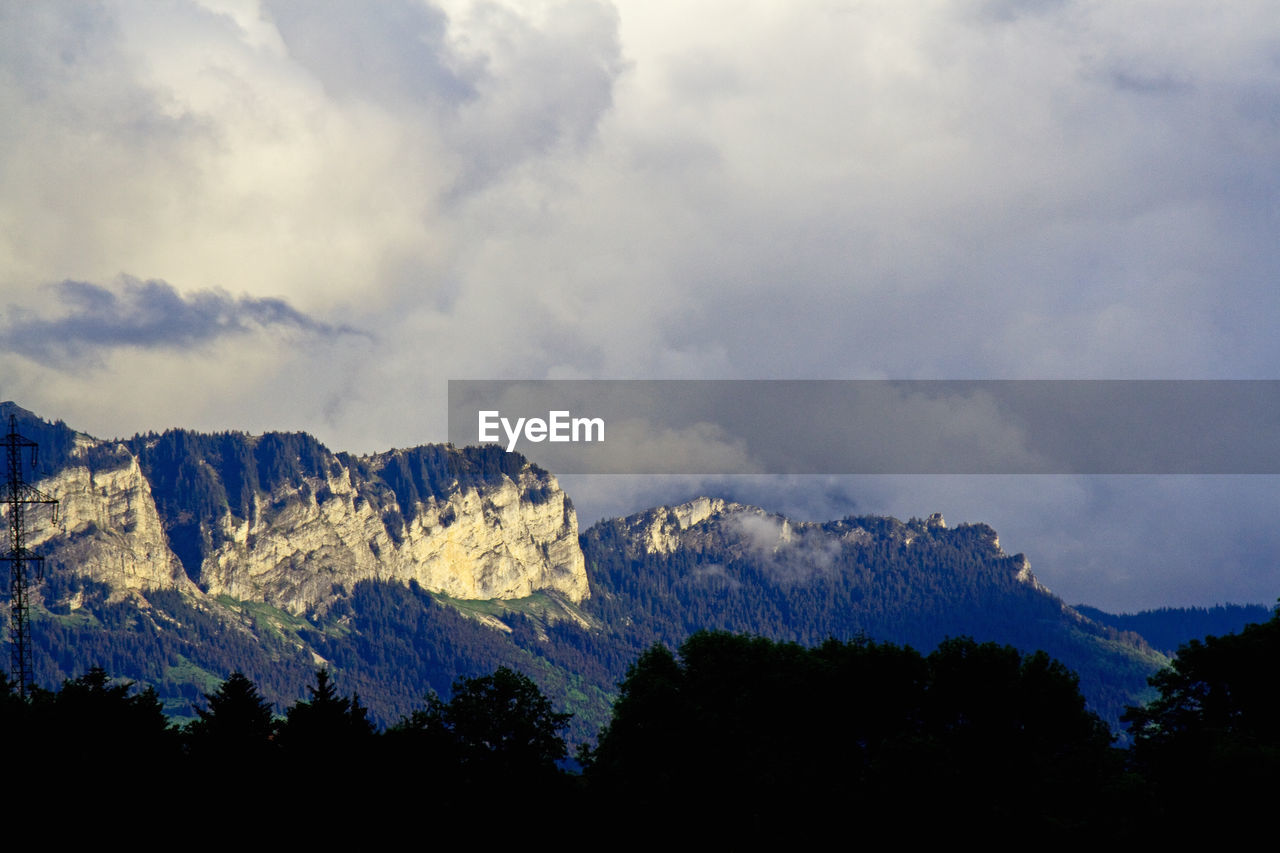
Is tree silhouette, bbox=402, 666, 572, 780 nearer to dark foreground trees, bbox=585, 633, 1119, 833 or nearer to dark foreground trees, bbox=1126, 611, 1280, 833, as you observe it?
dark foreground trees, bbox=585, 633, 1119, 833

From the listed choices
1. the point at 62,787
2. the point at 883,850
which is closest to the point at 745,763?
the point at 883,850

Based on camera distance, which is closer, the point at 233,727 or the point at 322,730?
the point at 233,727

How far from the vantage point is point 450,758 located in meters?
110

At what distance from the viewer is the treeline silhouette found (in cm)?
9375

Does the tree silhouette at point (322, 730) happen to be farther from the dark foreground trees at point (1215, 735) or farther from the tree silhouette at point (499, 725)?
the dark foreground trees at point (1215, 735)

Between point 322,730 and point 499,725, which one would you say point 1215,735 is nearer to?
point 499,725

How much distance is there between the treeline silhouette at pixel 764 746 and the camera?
93750 mm

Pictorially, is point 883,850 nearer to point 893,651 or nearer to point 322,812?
point 893,651

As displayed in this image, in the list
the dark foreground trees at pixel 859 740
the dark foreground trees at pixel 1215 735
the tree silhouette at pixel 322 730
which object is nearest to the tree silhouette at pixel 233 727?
the tree silhouette at pixel 322 730

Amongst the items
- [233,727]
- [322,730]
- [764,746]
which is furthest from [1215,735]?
[233,727]

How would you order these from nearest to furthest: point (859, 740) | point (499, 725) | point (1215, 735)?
point (1215, 735)
point (499, 725)
point (859, 740)

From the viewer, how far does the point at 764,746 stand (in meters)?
117

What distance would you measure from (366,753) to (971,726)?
49011 millimetres

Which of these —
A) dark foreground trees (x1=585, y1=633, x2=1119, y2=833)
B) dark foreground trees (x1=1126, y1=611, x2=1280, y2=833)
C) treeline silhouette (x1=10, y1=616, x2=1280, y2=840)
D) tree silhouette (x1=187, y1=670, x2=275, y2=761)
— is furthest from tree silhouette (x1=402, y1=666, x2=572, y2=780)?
dark foreground trees (x1=1126, y1=611, x2=1280, y2=833)
